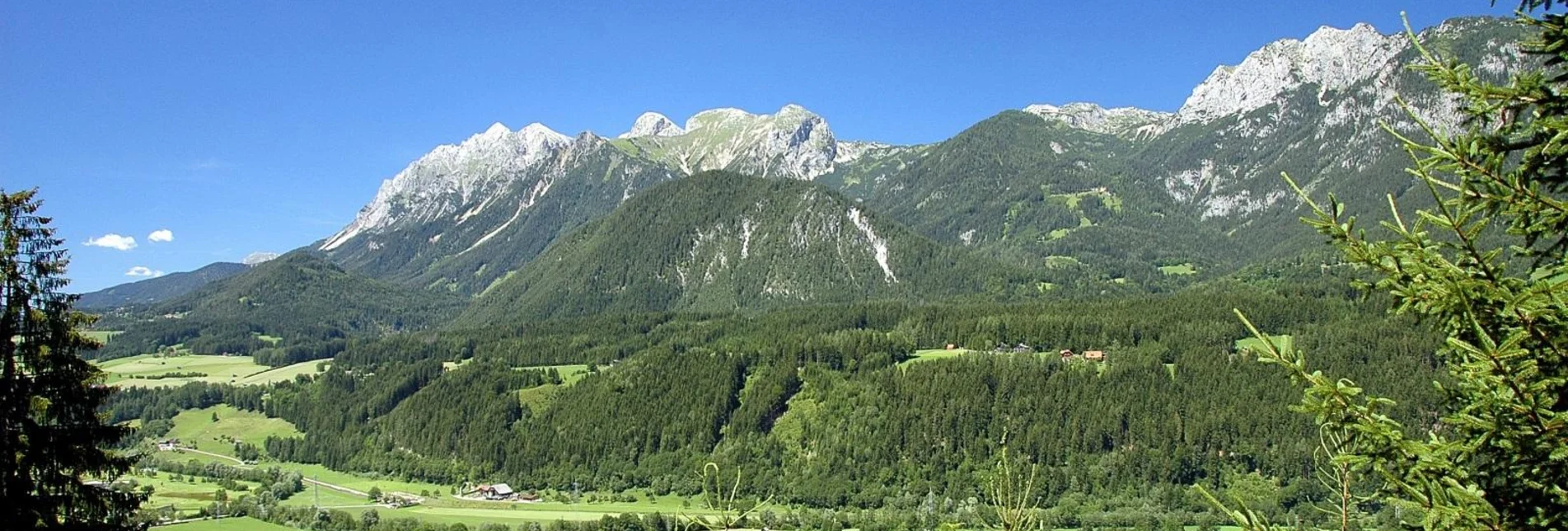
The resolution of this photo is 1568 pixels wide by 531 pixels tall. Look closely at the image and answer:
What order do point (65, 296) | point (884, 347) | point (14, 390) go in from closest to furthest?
point (14, 390) → point (65, 296) → point (884, 347)

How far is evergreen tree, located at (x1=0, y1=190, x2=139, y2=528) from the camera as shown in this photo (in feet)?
65.4

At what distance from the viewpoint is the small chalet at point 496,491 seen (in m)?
129

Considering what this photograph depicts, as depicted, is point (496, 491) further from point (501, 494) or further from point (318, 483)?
point (318, 483)

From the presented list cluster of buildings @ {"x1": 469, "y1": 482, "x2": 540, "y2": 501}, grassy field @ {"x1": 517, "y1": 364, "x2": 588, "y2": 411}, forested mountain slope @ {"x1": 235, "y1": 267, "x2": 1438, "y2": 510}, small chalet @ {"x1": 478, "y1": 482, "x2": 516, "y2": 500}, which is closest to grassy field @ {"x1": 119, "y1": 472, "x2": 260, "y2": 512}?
forested mountain slope @ {"x1": 235, "y1": 267, "x2": 1438, "y2": 510}

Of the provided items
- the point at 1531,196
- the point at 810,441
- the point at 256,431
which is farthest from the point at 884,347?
the point at 1531,196

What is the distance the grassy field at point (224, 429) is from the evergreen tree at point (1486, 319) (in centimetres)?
18533

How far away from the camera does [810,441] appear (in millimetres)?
134625

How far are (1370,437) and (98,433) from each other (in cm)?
2492

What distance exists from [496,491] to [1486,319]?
134805 mm

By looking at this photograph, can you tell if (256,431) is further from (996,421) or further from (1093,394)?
(1093,394)

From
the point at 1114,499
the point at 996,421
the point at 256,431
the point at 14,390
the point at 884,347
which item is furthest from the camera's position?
the point at 256,431

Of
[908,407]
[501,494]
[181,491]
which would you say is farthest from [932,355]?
[181,491]

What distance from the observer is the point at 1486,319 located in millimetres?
8383

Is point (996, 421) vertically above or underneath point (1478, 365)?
underneath
